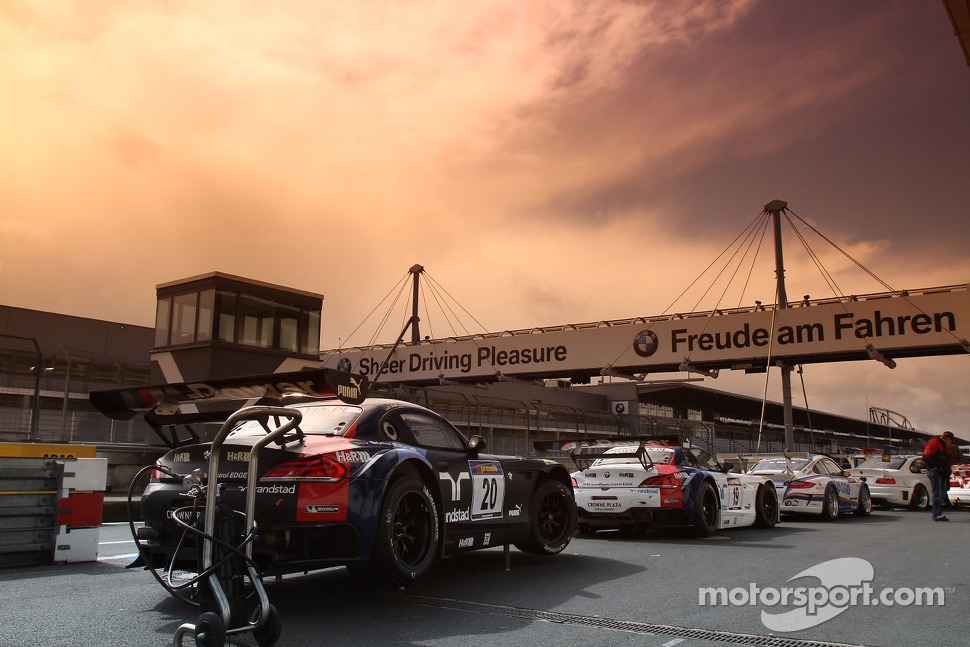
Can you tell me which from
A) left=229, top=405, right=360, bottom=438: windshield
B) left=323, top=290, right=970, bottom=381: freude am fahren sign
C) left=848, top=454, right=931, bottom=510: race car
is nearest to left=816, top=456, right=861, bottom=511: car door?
→ left=848, top=454, right=931, bottom=510: race car

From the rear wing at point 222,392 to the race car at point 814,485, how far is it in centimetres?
1062

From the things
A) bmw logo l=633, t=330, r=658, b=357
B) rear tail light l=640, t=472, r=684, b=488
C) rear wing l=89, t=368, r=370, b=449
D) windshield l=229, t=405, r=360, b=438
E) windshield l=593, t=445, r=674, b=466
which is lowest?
rear tail light l=640, t=472, r=684, b=488

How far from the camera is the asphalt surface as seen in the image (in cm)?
465

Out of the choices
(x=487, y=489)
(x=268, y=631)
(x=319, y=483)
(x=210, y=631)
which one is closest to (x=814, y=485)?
(x=487, y=489)

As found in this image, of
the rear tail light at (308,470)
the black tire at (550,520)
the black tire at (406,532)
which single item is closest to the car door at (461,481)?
the black tire at (406,532)

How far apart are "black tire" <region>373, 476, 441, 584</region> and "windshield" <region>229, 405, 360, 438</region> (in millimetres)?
615

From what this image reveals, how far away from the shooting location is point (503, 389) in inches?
1848

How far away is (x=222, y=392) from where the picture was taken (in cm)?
504

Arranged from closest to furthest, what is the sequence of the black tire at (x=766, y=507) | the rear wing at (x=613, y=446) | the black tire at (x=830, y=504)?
1. the rear wing at (x=613, y=446)
2. the black tire at (x=766, y=507)
3. the black tire at (x=830, y=504)

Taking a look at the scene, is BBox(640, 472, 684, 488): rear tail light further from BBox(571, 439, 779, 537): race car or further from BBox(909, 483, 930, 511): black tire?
BBox(909, 483, 930, 511): black tire

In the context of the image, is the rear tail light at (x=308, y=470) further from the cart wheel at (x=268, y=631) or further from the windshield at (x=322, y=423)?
the cart wheel at (x=268, y=631)

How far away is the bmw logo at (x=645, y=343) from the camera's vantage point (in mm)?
32875

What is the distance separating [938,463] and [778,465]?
2.70m

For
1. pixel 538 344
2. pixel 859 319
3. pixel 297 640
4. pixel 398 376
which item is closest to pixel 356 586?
pixel 297 640
